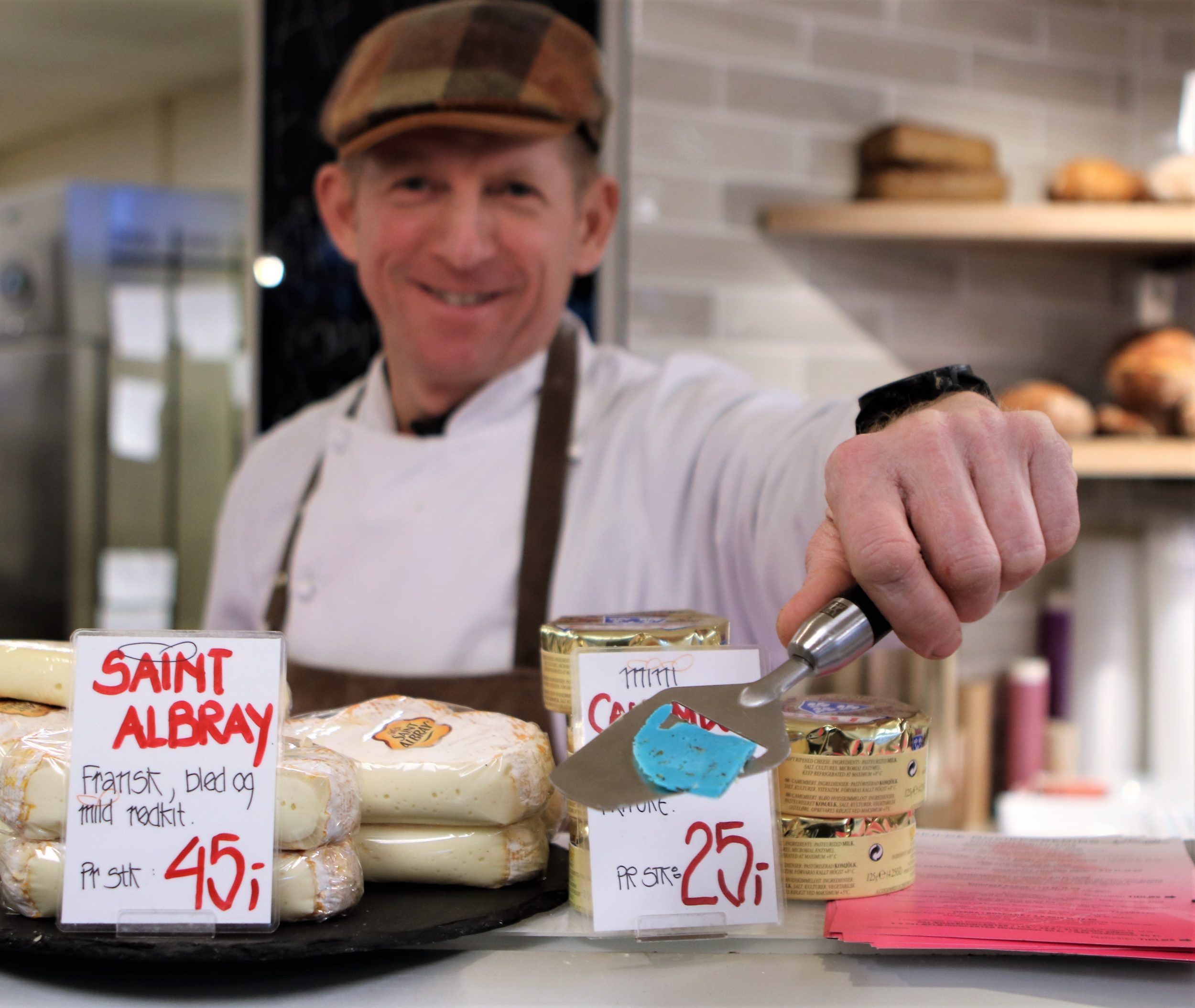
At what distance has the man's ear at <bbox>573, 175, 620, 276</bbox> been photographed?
1723 millimetres

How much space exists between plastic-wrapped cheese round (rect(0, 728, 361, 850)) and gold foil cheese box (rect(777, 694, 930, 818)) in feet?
0.89

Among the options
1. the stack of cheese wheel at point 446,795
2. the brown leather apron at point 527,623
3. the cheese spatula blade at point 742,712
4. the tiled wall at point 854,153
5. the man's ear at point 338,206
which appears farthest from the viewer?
the tiled wall at point 854,153

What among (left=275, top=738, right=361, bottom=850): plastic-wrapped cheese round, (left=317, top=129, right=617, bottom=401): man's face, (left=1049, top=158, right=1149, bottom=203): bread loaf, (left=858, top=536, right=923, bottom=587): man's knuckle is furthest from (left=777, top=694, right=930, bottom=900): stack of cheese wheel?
(left=1049, top=158, right=1149, bottom=203): bread loaf

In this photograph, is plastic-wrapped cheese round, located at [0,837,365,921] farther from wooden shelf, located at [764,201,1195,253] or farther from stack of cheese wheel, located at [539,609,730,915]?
wooden shelf, located at [764,201,1195,253]

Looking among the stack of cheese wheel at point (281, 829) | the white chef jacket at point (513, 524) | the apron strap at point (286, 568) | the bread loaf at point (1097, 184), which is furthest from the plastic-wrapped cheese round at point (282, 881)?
the bread loaf at point (1097, 184)

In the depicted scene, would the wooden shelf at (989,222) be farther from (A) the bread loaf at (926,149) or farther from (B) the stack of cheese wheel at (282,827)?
(B) the stack of cheese wheel at (282,827)

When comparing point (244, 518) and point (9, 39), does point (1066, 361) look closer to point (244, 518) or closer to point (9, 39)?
point (244, 518)

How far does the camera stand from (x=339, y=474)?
161 cm

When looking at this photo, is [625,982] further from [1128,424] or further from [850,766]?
[1128,424]

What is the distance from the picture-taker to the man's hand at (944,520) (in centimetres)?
64

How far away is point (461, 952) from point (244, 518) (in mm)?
1193

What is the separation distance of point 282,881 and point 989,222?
1770mm

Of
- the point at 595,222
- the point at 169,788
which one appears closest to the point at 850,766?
the point at 169,788

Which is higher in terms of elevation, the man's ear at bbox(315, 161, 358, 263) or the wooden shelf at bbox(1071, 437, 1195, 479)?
the man's ear at bbox(315, 161, 358, 263)
